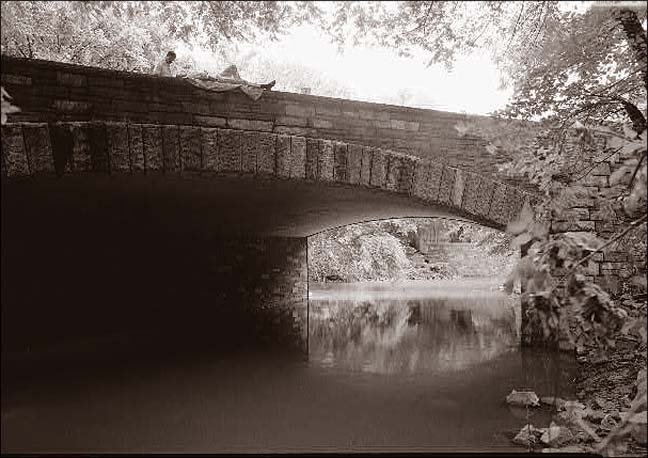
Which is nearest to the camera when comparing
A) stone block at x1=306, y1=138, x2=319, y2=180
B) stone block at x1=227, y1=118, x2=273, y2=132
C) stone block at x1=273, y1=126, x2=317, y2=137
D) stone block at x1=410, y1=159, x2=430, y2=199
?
stone block at x1=227, y1=118, x2=273, y2=132

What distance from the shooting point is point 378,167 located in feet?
18.7

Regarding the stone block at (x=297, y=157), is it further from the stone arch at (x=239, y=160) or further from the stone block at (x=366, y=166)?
the stone block at (x=366, y=166)

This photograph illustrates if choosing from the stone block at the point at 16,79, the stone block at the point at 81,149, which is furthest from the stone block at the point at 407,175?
the stone block at the point at 16,79

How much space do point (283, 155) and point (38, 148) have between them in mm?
2066

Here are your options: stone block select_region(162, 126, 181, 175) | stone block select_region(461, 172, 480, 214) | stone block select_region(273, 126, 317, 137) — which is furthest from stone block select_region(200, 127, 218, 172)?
stone block select_region(461, 172, 480, 214)

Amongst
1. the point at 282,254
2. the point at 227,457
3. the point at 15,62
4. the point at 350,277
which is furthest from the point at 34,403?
the point at 350,277

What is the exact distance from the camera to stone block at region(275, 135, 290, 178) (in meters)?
5.24

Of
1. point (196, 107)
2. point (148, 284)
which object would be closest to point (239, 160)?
point (196, 107)

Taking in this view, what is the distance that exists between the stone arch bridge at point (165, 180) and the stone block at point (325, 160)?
10 mm

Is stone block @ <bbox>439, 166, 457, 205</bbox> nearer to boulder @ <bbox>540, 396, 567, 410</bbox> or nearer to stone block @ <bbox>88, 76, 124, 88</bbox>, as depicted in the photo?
boulder @ <bbox>540, 396, 567, 410</bbox>

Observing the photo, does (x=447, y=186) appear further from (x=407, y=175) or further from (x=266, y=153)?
(x=266, y=153)

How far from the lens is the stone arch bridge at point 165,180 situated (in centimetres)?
427

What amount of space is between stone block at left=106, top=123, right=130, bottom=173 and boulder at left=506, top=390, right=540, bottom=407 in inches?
168

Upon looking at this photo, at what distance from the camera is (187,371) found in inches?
294
